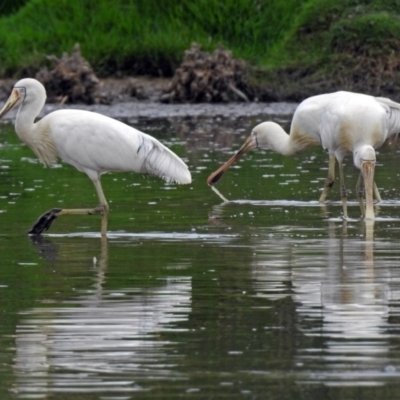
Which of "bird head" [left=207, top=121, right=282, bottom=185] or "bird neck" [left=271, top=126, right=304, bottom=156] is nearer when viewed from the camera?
"bird neck" [left=271, top=126, right=304, bottom=156]

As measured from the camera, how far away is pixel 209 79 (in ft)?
87.1

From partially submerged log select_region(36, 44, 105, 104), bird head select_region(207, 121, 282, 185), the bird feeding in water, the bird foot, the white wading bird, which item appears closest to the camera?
the bird foot

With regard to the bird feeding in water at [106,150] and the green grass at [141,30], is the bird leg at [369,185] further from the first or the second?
the green grass at [141,30]

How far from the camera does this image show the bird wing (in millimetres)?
12312

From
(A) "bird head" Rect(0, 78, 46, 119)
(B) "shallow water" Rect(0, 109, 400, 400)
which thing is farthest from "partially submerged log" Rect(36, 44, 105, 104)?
(A) "bird head" Rect(0, 78, 46, 119)

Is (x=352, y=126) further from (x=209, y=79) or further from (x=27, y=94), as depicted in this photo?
(x=209, y=79)

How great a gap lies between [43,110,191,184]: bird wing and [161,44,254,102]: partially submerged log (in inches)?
527

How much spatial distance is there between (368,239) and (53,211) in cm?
270

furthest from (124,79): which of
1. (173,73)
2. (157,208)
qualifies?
(157,208)

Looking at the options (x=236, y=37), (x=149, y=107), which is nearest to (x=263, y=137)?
(x=149, y=107)

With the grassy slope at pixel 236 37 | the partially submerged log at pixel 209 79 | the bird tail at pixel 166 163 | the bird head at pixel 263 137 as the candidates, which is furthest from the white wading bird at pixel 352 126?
the grassy slope at pixel 236 37

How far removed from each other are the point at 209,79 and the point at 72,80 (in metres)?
2.58

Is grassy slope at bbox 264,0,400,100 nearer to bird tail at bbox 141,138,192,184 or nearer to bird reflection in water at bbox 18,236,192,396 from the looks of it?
bird tail at bbox 141,138,192,184

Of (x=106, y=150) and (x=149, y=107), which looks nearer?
(x=106, y=150)
